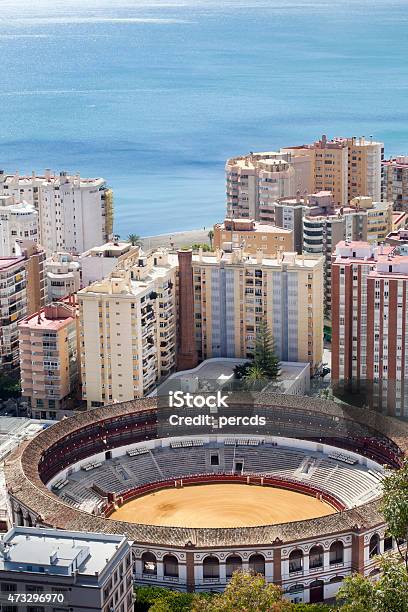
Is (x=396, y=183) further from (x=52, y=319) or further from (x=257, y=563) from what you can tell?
(x=257, y=563)

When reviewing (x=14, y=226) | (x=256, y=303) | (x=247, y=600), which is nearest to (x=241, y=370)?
(x=256, y=303)

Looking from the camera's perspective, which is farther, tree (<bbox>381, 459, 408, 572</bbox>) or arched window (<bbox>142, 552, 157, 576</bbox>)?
arched window (<bbox>142, 552, 157, 576</bbox>)

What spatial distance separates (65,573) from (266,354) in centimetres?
2306

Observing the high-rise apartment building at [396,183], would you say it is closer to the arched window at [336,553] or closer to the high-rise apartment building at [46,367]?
the high-rise apartment building at [46,367]

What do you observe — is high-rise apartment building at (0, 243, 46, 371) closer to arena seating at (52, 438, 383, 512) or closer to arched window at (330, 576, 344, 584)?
arena seating at (52, 438, 383, 512)

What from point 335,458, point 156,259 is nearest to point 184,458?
point 335,458

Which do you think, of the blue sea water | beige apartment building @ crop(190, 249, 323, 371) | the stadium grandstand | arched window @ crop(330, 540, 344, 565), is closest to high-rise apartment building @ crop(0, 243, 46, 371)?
beige apartment building @ crop(190, 249, 323, 371)

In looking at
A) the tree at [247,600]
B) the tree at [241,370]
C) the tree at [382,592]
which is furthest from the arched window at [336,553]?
the tree at [241,370]

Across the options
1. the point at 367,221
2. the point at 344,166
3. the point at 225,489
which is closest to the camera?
the point at 225,489

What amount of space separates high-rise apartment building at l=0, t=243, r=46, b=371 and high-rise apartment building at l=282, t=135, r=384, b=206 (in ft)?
73.0

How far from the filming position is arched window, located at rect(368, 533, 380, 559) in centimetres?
3256

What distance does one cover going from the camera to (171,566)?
105 feet

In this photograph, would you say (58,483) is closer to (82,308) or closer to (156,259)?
(82,308)

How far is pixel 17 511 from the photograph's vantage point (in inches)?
1350
